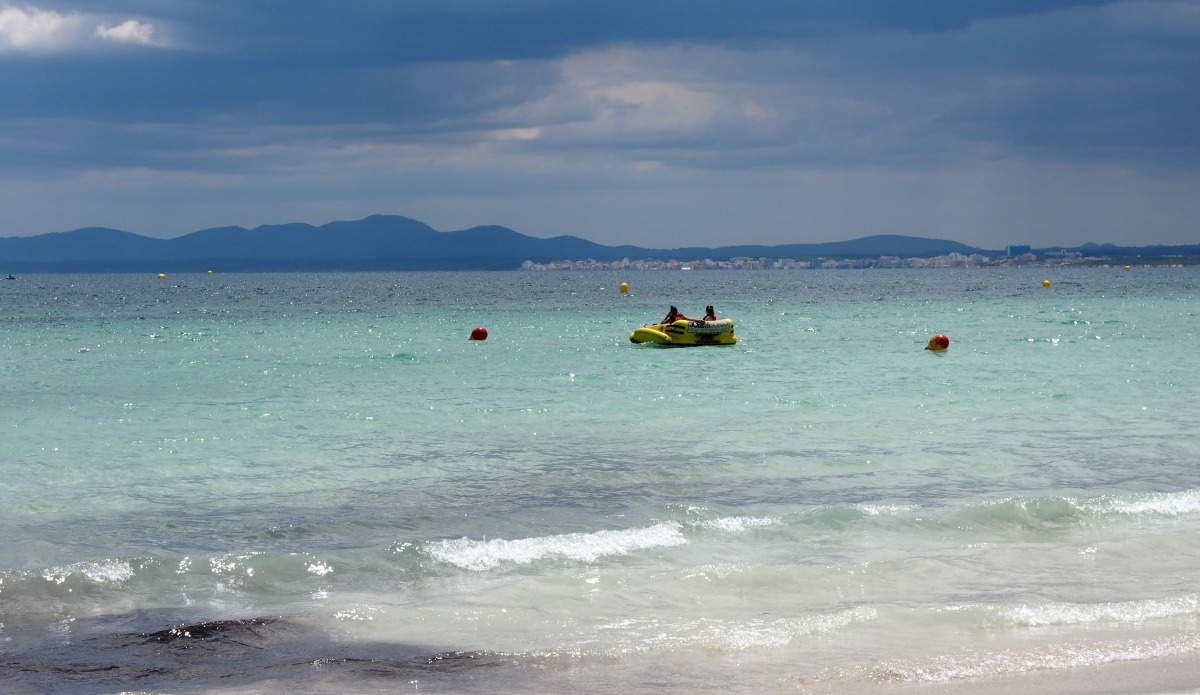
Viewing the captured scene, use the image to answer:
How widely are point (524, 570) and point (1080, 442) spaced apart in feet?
31.0

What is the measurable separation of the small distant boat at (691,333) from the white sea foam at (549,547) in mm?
23077

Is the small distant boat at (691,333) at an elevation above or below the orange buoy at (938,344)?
above

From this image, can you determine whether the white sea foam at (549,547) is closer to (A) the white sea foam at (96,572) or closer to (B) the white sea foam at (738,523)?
(B) the white sea foam at (738,523)

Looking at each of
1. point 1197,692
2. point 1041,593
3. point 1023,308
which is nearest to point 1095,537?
point 1041,593

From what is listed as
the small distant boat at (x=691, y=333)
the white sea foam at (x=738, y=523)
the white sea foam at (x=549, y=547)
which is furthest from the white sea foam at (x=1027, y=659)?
the small distant boat at (x=691, y=333)

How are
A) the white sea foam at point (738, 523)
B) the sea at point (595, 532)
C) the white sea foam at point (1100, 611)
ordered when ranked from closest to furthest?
the sea at point (595, 532), the white sea foam at point (1100, 611), the white sea foam at point (738, 523)

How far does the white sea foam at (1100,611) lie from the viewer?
23.1 ft

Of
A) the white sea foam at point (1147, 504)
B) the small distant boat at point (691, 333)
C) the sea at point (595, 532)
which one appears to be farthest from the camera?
the small distant boat at point (691, 333)

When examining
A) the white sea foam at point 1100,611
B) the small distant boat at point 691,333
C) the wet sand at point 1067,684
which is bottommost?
the white sea foam at point 1100,611

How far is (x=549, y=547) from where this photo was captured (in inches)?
358

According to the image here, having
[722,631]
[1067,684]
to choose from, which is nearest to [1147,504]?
[1067,684]

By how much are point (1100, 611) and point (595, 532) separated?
4224mm

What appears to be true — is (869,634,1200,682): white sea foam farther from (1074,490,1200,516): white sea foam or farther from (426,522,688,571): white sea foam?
(1074,490,1200,516): white sea foam

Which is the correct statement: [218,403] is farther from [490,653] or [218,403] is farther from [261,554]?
[490,653]
